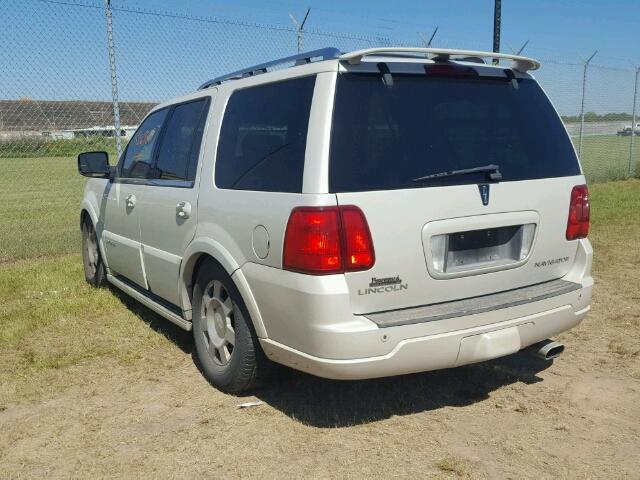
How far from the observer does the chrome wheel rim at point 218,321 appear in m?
3.67

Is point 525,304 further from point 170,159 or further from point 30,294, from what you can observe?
point 30,294

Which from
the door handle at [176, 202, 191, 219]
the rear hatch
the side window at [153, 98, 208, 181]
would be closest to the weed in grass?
the rear hatch

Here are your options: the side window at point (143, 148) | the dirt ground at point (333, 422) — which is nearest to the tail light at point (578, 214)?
the dirt ground at point (333, 422)

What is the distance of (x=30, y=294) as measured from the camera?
6.12 m

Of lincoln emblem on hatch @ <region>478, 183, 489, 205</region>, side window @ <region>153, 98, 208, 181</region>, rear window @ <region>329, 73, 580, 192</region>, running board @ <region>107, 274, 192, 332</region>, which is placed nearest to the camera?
rear window @ <region>329, 73, 580, 192</region>

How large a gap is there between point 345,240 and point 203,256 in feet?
4.10

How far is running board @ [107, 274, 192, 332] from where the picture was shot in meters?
4.18

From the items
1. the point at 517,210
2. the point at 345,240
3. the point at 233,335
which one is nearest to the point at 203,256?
the point at 233,335

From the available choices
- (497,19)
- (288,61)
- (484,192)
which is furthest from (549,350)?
(497,19)

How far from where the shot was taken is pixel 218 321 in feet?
12.5

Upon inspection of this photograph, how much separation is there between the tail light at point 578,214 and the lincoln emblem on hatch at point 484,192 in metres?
0.66

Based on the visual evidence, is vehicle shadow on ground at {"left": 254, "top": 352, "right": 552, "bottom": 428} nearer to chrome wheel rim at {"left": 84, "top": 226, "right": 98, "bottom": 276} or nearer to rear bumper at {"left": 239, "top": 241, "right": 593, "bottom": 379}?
rear bumper at {"left": 239, "top": 241, "right": 593, "bottom": 379}

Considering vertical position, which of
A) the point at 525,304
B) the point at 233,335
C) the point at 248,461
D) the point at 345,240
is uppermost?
the point at 345,240

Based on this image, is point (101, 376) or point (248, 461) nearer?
point (248, 461)
